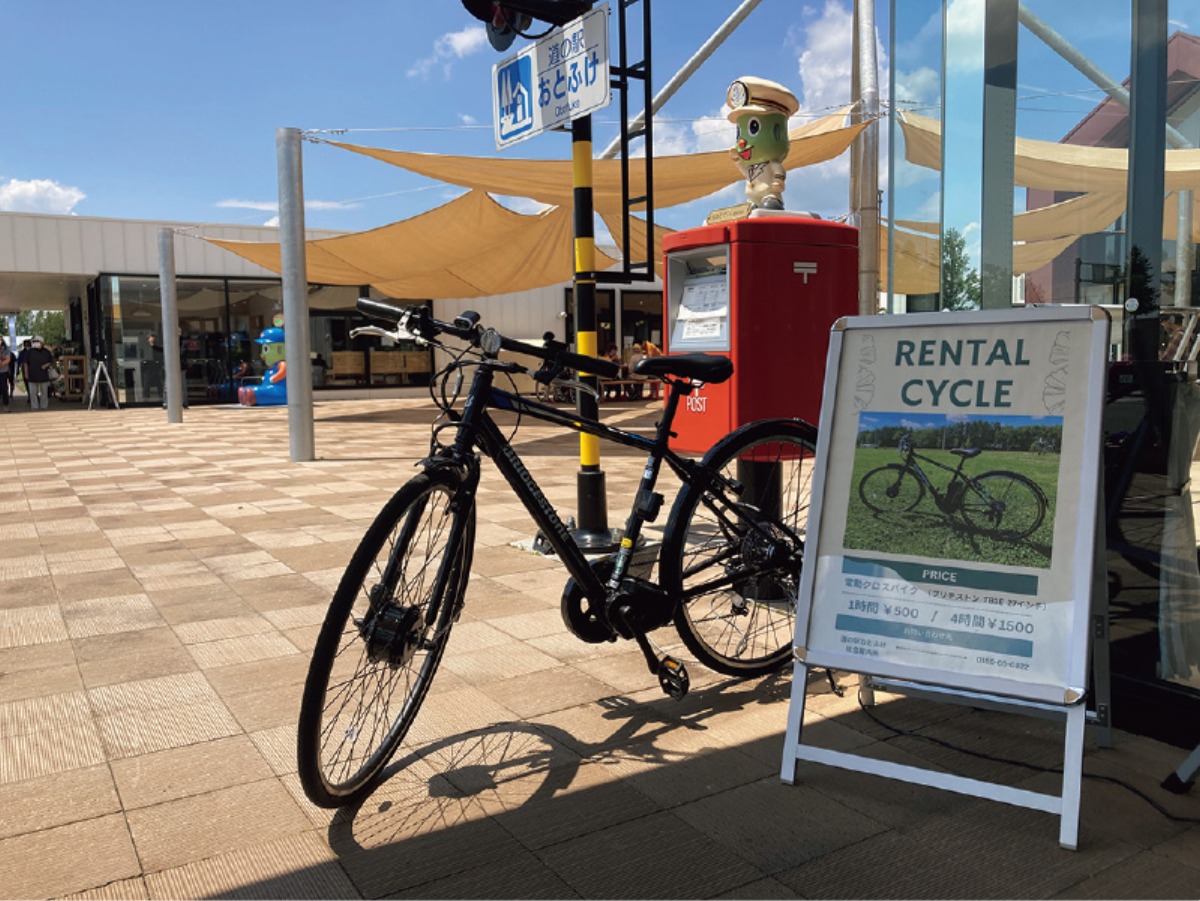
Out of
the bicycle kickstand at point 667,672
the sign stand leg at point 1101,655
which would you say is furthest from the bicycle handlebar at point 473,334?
the sign stand leg at point 1101,655

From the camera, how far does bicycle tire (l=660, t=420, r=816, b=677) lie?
2836 mm

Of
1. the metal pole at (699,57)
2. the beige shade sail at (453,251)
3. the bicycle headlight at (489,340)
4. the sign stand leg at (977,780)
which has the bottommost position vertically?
the sign stand leg at (977,780)

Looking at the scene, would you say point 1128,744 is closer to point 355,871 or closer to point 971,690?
point 971,690

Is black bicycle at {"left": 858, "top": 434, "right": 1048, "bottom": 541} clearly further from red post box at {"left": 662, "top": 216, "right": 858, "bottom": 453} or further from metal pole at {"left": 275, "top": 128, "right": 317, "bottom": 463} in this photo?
metal pole at {"left": 275, "top": 128, "right": 317, "bottom": 463}

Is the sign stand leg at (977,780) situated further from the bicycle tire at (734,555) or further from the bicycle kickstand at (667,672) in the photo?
the bicycle tire at (734,555)

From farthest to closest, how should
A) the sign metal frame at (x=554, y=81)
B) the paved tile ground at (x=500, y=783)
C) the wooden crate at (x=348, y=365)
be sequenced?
the wooden crate at (x=348, y=365)
the sign metal frame at (x=554, y=81)
the paved tile ground at (x=500, y=783)

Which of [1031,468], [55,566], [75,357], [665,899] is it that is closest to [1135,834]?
[1031,468]

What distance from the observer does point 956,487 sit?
2.23 metres

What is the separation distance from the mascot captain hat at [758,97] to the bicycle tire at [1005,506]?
10.5 feet

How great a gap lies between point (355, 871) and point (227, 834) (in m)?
0.35

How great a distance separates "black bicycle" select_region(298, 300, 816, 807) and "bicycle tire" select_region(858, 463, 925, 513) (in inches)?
23.8

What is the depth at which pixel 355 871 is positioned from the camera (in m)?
1.93

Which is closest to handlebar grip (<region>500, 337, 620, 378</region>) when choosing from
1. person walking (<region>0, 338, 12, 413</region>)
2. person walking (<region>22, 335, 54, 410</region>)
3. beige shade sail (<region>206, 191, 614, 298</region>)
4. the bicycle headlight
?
the bicycle headlight

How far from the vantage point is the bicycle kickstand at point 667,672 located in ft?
8.70
